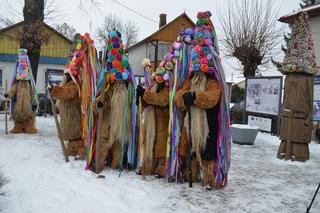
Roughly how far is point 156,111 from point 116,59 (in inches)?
41.5

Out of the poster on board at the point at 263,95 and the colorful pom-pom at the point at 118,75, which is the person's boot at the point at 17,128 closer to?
the colorful pom-pom at the point at 118,75

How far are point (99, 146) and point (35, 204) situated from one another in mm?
1602

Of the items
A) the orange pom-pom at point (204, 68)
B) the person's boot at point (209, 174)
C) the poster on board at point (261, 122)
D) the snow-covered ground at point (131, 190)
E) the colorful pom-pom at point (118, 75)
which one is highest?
the orange pom-pom at point (204, 68)

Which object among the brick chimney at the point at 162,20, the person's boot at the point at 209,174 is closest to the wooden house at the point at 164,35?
the brick chimney at the point at 162,20

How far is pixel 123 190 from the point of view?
14.1 ft

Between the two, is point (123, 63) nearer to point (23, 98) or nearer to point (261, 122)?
point (23, 98)

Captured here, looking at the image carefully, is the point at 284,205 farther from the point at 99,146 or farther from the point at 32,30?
the point at 32,30

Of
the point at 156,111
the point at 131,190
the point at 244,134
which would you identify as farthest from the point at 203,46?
the point at 244,134

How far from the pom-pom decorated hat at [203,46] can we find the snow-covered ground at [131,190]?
1.68 metres

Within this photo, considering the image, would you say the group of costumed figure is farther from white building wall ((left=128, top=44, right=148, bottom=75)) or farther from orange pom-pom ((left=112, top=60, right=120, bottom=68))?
white building wall ((left=128, top=44, right=148, bottom=75))

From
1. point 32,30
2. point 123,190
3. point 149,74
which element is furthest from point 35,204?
point 32,30

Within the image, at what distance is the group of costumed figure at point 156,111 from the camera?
4602 millimetres

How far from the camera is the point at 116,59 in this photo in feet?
17.4

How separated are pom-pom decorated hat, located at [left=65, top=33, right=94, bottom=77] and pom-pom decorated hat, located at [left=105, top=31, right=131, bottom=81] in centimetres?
53
